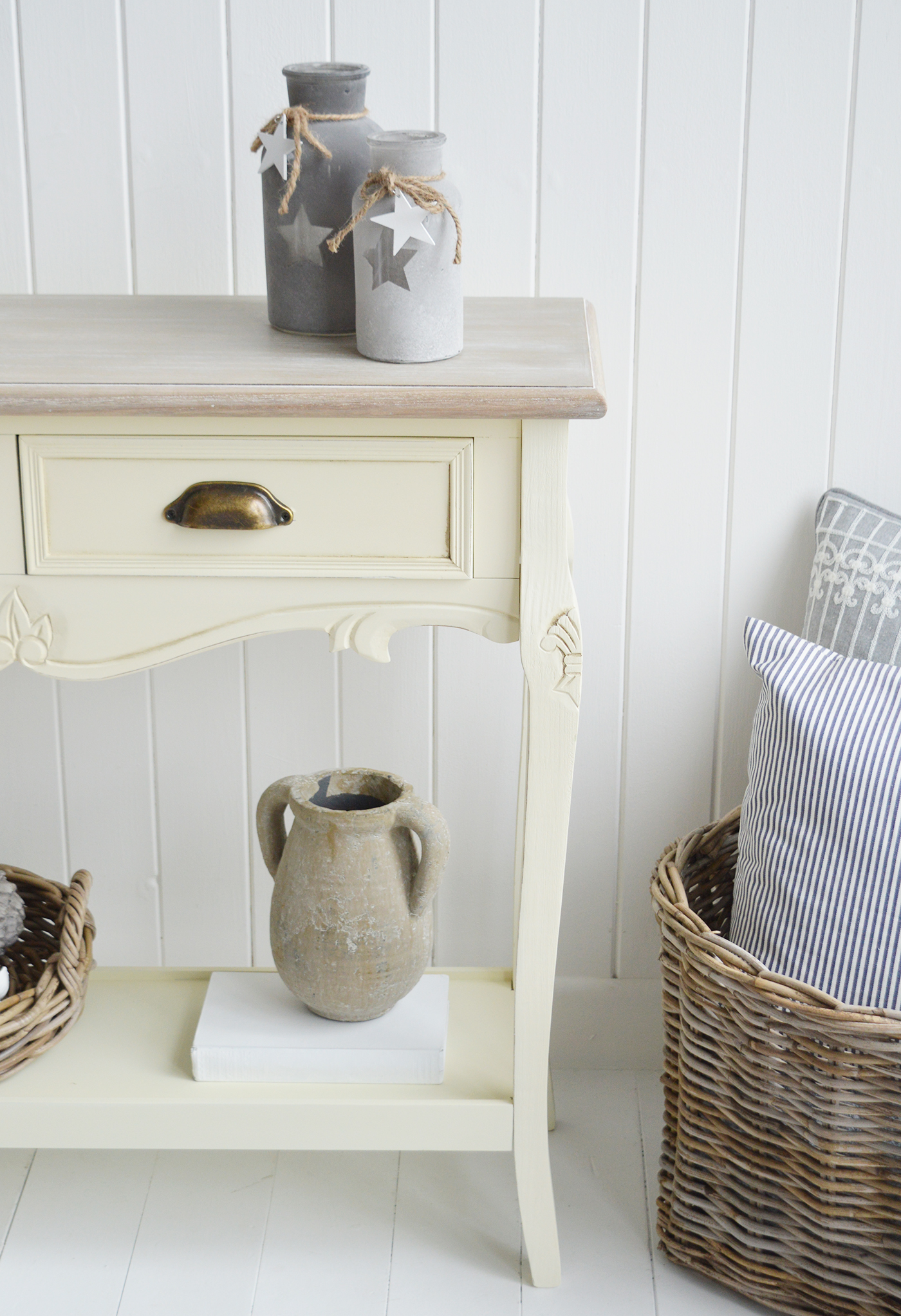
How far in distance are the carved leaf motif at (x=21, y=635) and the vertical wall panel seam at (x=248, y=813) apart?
1.34 feet

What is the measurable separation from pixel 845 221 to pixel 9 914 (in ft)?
3.81

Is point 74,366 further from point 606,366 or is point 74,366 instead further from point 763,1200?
point 763,1200

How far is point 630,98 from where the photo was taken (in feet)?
4.38

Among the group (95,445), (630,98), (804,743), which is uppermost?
(630,98)

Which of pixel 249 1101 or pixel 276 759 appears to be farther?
pixel 276 759

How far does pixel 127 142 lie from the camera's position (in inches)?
53.7

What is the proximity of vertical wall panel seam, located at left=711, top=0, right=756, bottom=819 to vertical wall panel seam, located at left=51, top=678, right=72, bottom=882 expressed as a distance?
80 centimetres

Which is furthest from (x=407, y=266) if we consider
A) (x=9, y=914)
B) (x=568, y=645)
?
(x=9, y=914)

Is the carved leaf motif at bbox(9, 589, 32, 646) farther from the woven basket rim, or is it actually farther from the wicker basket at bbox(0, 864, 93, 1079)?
the woven basket rim

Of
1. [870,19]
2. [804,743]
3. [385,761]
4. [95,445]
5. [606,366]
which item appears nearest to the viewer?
[95,445]

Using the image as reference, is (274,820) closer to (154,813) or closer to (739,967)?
(154,813)

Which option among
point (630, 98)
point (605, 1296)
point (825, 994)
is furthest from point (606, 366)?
point (605, 1296)

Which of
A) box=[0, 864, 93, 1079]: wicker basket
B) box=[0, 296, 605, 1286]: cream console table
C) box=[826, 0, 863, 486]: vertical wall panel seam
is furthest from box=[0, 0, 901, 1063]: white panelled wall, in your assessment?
box=[0, 296, 605, 1286]: cream console table

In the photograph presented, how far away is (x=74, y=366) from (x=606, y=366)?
0.61 meters
